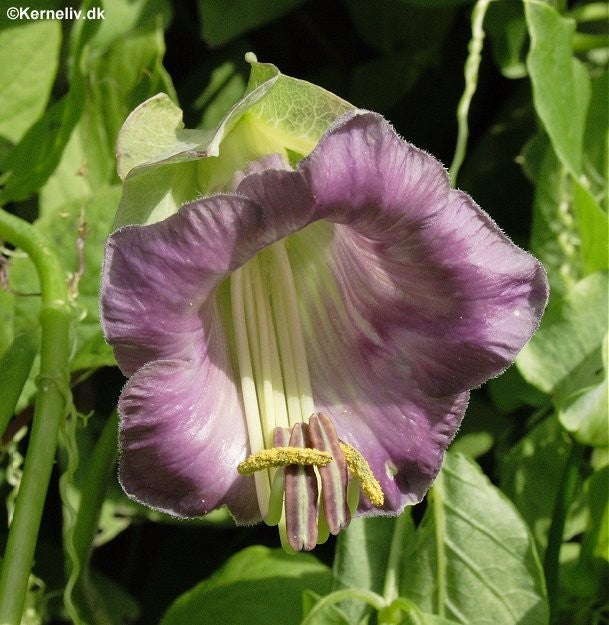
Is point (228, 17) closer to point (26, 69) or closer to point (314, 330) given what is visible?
point (26, 69)

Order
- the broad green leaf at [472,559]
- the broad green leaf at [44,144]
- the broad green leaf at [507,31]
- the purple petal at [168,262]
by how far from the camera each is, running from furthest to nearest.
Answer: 1. the broad green leaf at [507,31]
2. the broad green leaf at [44,144]
3. the broad green leaf at [472,559]
4. the purple petal at [168,262]

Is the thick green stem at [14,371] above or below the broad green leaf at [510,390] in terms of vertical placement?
above

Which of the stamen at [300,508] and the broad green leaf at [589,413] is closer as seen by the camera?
the stamen at [300,508]

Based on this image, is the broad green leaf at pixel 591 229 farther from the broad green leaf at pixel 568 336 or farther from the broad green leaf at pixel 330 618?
the broad green leaf at pixel 330 618

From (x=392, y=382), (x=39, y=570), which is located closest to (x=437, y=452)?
(x=392, y=382)

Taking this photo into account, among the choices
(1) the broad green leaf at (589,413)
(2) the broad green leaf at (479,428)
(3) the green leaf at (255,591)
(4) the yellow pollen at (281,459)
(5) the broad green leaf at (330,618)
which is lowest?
(2) the broad green leaf at (479,428)

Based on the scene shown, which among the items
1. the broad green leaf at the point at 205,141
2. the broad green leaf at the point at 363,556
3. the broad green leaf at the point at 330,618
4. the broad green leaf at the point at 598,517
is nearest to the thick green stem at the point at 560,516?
the broad green leaf at the point at 598,517

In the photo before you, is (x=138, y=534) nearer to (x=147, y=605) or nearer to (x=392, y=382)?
(x=147, y=605)
